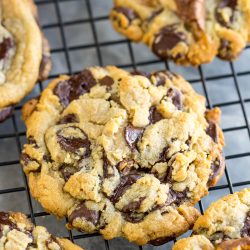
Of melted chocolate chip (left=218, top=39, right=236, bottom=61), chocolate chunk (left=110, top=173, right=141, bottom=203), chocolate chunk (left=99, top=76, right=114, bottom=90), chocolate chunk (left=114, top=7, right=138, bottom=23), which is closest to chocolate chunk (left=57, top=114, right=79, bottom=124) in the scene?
chocolate chunk (left=99, top=76, right=114, bottom=90)

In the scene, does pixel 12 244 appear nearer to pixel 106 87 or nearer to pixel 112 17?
pixel 106 87

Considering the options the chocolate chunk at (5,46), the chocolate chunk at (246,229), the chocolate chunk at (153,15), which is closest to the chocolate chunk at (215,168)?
the chocolate chunk at (246,229)

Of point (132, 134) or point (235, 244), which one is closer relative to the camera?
point (235, 244)

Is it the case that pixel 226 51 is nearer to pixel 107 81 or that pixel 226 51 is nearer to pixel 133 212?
pixel 107 81

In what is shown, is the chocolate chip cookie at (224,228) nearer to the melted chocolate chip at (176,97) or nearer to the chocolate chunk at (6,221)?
the melted chocolate chip at (176,97)

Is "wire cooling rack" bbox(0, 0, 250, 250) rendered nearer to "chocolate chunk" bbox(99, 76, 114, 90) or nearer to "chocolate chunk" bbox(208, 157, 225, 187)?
"chocolate chunk" bbox(208, 157, 225, 187)

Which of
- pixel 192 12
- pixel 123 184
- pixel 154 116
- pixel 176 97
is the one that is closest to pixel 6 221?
pixel 123 184
